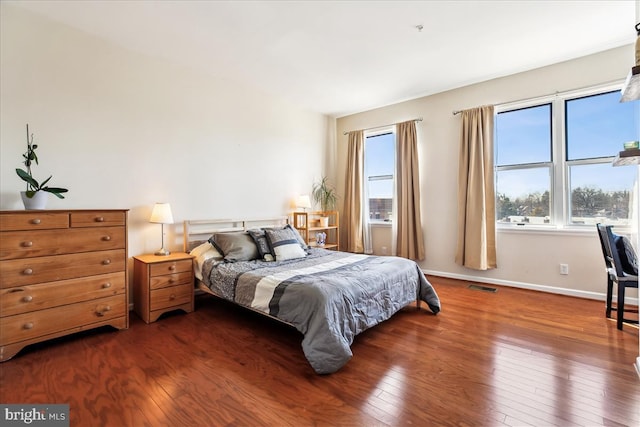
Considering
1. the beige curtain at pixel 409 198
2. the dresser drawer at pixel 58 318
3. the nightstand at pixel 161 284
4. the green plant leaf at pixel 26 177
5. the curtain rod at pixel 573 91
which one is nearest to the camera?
the dresser drawer at pixel 58 318

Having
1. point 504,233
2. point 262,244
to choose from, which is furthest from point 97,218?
point 504,233

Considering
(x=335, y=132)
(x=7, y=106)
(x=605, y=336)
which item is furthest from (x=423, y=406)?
(x=335, y=132)

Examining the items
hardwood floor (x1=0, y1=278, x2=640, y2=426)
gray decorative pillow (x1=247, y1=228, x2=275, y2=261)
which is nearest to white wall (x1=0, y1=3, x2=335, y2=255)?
gray decorative pillow (x1=247, y1=228, x2=275, y2=261)

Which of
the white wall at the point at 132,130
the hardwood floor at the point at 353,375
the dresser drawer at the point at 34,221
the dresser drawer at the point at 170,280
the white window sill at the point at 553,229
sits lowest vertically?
the hardwood floor at the point at 353,375

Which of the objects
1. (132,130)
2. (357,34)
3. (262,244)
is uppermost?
(357,34)

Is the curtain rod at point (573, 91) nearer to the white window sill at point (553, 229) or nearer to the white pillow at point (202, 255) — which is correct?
the white window sill at point (553, 229)

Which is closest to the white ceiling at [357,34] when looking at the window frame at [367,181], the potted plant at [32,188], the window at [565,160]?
the window at [565,160]

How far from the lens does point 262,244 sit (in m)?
3.45

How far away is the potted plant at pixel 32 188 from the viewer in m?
2.30

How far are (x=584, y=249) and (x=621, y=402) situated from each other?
95.2 inches

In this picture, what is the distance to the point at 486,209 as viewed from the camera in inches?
158

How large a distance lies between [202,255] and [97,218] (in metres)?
1.04

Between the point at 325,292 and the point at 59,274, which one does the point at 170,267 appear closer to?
the point at 59,274

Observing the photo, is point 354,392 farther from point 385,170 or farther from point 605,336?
point 385,170
